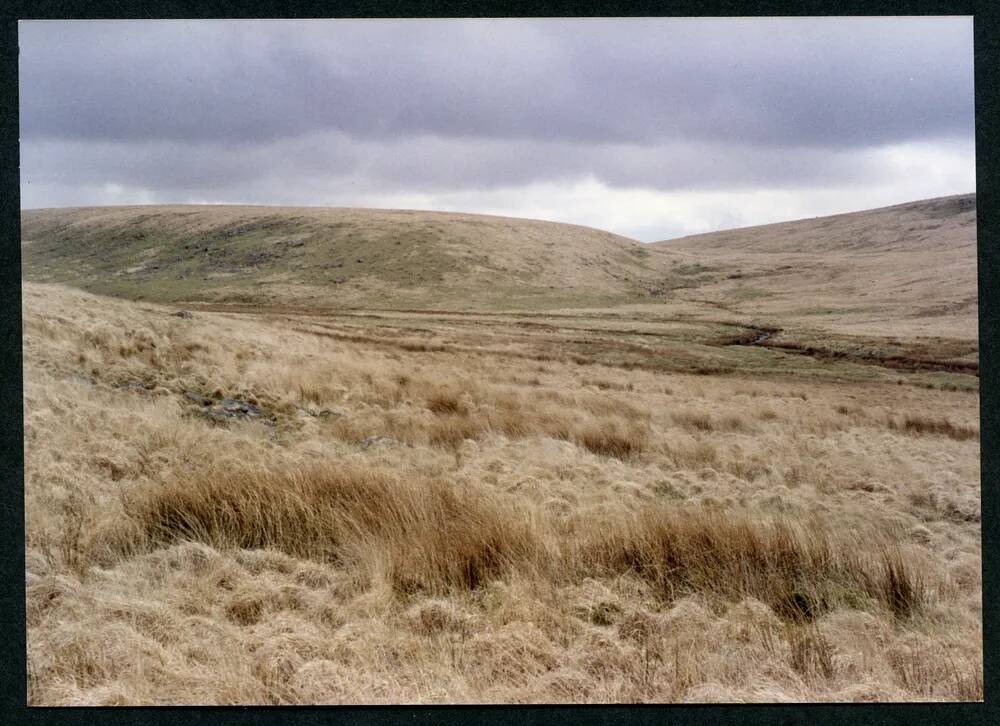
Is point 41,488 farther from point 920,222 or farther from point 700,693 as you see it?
point 920,222

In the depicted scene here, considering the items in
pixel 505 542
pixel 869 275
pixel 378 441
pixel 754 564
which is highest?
pixel 869 275

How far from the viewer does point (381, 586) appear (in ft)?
13.9

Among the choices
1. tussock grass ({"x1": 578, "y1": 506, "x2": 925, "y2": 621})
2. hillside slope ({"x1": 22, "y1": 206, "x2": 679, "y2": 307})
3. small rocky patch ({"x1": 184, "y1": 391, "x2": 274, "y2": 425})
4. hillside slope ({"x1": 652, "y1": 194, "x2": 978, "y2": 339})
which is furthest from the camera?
hillside slope ({"x1": 22, "y1": 206, "x2": 679, "y2": 307})

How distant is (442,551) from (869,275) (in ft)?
264

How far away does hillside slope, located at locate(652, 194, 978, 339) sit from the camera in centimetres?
3984

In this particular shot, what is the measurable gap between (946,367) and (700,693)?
22524 mm

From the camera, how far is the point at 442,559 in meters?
4.52

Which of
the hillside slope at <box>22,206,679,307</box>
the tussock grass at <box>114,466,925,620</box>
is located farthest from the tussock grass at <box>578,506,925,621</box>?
the hillside slope at <box>22,206,679,307</box>

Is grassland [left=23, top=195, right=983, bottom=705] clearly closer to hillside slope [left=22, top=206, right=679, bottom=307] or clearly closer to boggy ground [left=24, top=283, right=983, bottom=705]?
boggy ground [left=24, top=283, right=983, bottom=705]

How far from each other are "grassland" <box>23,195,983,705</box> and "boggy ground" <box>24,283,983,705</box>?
2 centimetres

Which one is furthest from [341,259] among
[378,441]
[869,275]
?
[378,441]

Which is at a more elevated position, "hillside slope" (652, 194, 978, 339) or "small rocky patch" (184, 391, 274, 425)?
"hillside slope" (652, 194, 978, 339)

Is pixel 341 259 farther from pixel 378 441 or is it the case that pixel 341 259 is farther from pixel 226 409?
pixel 378 441

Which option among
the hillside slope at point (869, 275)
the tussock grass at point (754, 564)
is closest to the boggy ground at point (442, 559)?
the tussock grass at point (754, 564)
